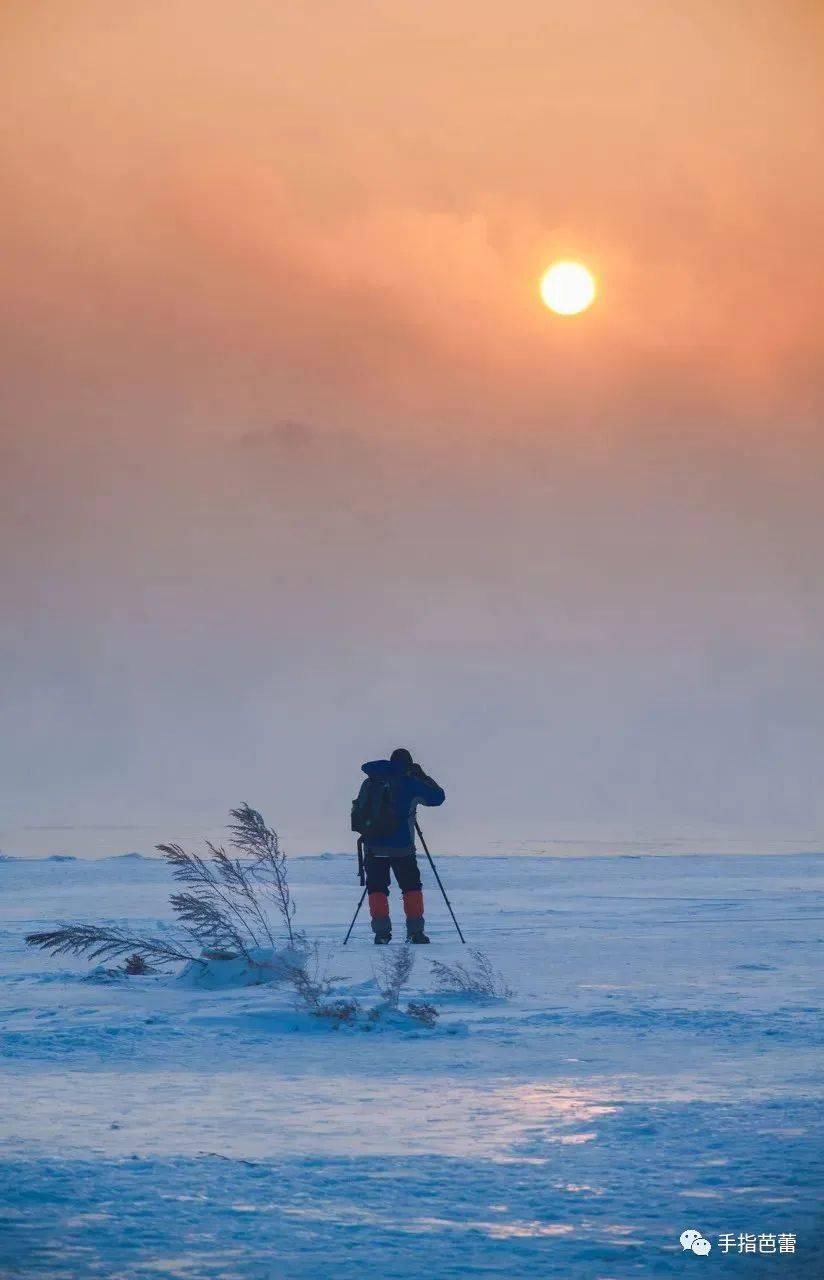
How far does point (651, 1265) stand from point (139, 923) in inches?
493

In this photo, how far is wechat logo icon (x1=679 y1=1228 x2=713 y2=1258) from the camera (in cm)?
427

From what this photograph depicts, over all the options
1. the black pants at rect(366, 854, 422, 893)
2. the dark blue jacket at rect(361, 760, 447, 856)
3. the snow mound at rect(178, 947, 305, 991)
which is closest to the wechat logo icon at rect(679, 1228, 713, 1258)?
the snow mound at rect(178, 947, 305, 991)

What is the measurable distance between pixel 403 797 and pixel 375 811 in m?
0.33

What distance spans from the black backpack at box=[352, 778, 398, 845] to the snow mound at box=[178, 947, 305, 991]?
4136mm

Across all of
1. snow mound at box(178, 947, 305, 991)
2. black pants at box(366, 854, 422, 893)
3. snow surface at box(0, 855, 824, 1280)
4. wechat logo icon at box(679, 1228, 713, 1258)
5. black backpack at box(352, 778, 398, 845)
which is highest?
black backpack at box(352, 778, 398, 845)

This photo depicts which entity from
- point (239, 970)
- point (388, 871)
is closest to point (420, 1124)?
point (239, 970)

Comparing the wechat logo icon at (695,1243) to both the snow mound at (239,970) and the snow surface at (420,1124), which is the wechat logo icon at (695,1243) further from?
the snow mound at (239,970)

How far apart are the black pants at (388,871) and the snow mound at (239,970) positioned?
3792mm

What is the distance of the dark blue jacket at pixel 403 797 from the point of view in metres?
15.3

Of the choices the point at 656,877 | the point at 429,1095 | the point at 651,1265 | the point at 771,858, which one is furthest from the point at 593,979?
the point at 771,858

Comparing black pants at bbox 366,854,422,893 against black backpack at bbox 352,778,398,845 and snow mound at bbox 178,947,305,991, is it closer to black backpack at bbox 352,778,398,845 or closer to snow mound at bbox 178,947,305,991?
black backpack at bbox 352,778,398,845

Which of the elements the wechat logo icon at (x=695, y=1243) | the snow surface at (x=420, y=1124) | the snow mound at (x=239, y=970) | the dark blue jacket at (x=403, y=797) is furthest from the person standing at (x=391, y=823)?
the wechat logo icon at (x=695, y=1243)

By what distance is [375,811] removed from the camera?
15.4 m

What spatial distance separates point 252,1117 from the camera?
6207 mm
